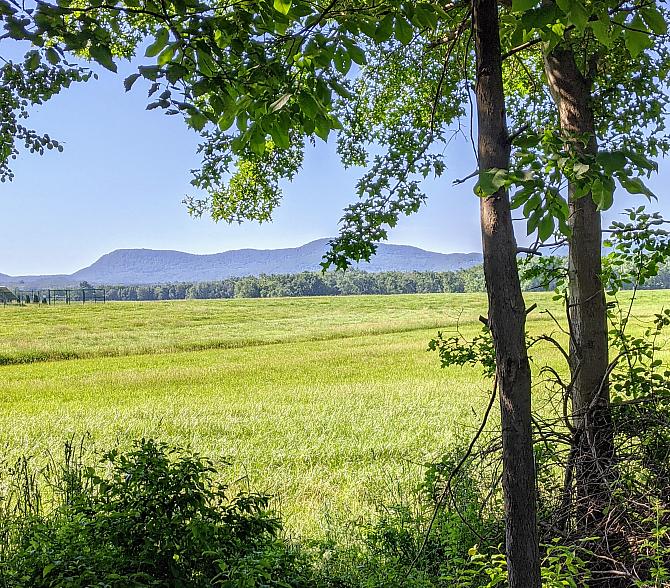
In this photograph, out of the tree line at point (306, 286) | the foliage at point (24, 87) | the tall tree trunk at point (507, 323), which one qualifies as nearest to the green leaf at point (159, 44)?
the tall tree trunk at point (507, 323)

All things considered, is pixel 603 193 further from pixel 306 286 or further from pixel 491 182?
pixel 306 286

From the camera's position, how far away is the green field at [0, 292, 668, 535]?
6801mm

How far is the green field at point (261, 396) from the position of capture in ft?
22.3

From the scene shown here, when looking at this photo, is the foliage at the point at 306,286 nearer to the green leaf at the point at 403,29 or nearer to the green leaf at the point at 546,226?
the green leaf at the point at 403,29

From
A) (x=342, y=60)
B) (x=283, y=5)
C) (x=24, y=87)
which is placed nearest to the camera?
(x=283, y=5)

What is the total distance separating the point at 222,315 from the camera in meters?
35.8

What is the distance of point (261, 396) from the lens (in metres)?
12.5

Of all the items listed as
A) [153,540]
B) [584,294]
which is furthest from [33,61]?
[584,294]

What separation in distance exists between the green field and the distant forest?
433 centimetres

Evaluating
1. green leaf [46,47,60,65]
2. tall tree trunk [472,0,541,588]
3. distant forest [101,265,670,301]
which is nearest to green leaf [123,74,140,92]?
green leaf [46,47,60,65]

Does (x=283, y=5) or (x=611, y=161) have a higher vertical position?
(x=283, y=5)

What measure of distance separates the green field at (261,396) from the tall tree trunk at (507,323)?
9.77 feet

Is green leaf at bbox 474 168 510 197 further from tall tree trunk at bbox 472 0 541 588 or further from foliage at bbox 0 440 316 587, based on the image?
foliage at bbox 0 440 316 587

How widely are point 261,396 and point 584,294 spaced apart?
970 cm
